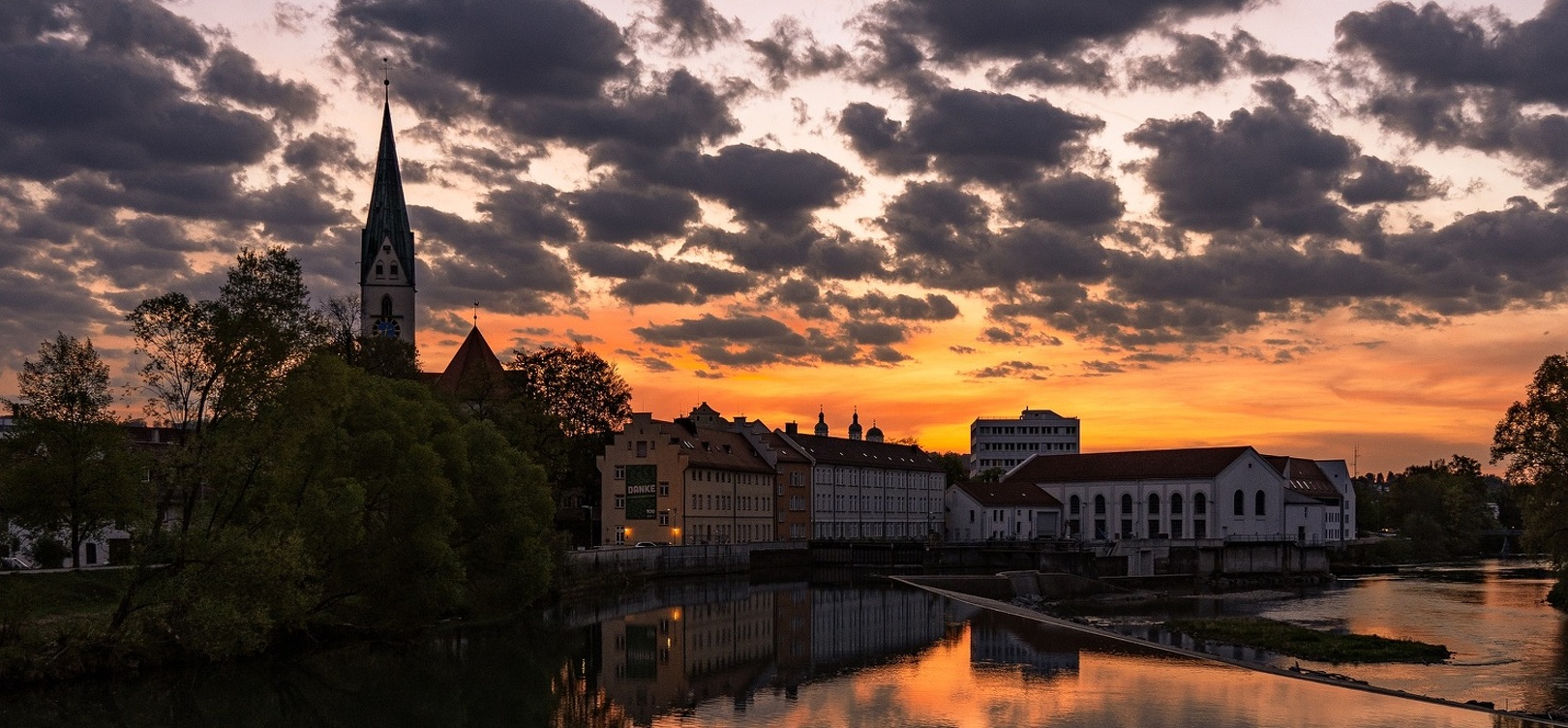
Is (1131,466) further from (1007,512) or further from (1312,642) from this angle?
(1312,642)

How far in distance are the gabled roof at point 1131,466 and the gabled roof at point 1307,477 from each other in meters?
15.3

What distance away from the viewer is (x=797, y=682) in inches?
1724

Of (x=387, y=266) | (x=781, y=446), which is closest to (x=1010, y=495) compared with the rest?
(x=781, y=446)

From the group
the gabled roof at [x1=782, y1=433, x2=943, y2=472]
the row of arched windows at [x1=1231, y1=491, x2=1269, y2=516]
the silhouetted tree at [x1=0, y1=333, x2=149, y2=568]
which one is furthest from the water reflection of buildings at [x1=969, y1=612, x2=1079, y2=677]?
the row of arched windows at [x1=1231, y1=491, x2=1269, y2=516]

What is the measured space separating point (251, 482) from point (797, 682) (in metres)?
17.5

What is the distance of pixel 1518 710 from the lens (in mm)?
36094

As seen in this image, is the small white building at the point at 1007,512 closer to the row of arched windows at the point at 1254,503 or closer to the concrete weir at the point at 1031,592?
the row of arched windows at the point at 1254,503

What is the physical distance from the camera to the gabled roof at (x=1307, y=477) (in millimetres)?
140250

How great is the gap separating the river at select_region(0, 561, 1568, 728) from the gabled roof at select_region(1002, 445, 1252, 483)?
58.1 m

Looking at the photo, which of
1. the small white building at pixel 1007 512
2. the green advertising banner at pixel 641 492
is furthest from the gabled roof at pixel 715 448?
the small white building at pixel 1007 512

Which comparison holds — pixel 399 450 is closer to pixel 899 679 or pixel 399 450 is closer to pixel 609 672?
pixel 609 672

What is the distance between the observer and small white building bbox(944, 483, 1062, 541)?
130 m

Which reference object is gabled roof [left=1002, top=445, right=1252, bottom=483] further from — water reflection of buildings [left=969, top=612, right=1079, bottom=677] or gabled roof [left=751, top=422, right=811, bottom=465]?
water reflection of buildings [left=969, top=612, right=1079, bottom=677]

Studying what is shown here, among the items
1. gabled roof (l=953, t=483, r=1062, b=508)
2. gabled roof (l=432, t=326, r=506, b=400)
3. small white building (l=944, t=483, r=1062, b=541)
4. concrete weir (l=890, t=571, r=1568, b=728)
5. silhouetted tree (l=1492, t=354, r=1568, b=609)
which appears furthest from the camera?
gabled roof (l=953, t=483, r=1062, b=508)
